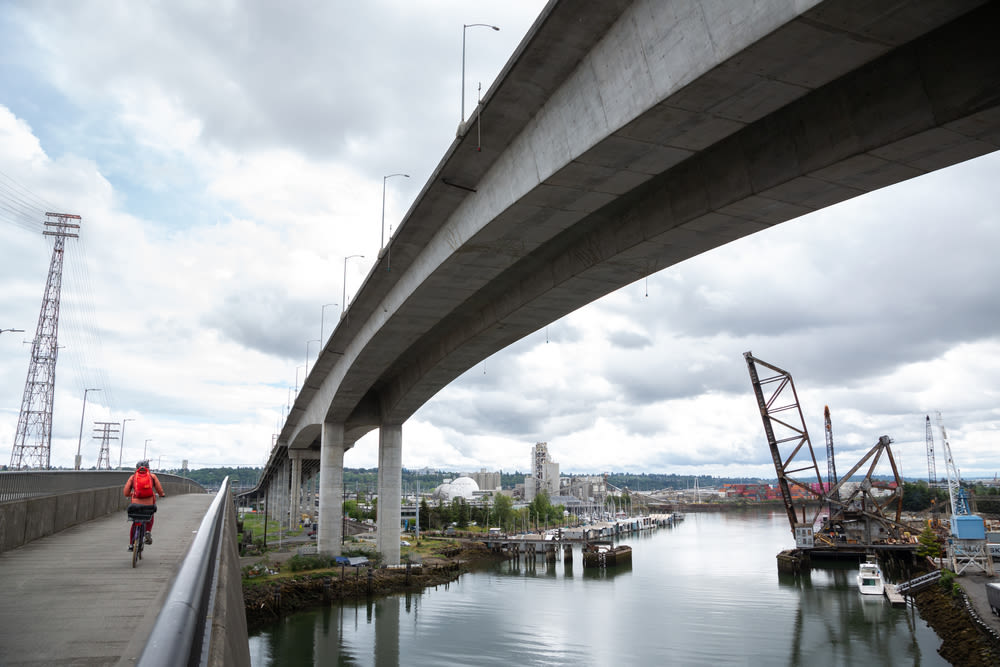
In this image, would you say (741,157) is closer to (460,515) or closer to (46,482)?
(46,482)

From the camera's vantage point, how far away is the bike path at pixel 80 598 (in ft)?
18.3

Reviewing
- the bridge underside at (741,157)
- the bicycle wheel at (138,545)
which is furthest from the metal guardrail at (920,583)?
the bicycle wheel at (138,545)

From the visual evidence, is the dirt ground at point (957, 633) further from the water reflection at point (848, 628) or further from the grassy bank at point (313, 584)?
the grassy bank at point (313, 584)

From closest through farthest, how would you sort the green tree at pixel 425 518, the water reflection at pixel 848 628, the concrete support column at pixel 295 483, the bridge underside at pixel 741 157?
the bridge underside at pixel 741 157 → the water reflection at pixel 848 628 → the concrete support column at pixel 295 483 → the green tree at pixel 425 518

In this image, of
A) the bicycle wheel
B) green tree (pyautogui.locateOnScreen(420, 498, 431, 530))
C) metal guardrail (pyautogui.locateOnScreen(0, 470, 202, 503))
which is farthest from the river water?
green tree (pyautogui.locateOnScreen(420, 498, 431, 530))

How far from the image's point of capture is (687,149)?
11.3 metres

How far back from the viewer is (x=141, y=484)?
35.1 ft

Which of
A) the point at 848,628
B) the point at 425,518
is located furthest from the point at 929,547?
the point at 425,518

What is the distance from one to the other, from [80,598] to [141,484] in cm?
321

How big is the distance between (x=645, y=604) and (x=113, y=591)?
42812mm

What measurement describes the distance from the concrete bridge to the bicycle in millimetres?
8998

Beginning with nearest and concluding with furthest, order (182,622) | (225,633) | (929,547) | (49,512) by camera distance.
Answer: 1. (182,622)
2. (225,633)
3. (49,512)
4. (929,547)

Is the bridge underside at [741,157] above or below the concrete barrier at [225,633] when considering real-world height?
above

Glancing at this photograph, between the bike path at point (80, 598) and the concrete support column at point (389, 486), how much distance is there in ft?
106
